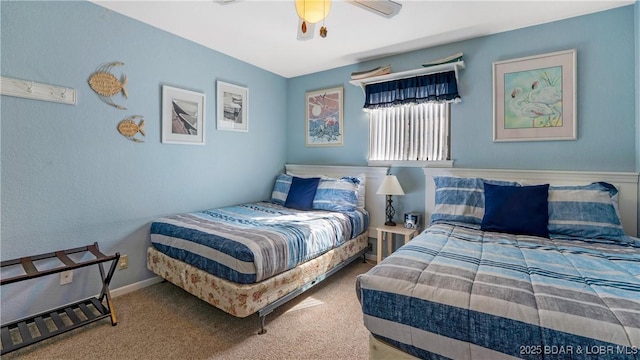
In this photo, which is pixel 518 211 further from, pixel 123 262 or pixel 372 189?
pixel 123 262

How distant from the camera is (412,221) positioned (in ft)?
9.77

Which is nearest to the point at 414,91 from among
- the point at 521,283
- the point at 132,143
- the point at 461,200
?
the point at 461,200

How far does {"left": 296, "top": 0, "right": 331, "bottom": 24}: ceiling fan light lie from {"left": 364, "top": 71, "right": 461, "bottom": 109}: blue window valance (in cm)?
172

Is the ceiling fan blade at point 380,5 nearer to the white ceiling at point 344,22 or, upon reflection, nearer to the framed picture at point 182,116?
the white ceiling at point 344,22

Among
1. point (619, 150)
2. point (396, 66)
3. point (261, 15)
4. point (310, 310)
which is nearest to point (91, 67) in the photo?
point (261, 15)

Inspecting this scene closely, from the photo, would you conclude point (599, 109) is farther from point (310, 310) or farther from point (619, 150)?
point (310, 310)

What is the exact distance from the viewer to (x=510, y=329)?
1087 millimetres

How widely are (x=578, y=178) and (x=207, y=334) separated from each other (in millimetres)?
3234

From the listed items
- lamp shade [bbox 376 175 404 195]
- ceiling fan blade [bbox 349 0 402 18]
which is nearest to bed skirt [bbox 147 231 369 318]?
lamp shade [bbox 376 175 404 195]

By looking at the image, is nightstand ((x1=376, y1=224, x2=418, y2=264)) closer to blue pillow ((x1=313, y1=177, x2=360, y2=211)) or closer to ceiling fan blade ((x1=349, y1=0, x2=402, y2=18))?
blue pillow ((x1=313, y1=177, x2=360, y2=211))

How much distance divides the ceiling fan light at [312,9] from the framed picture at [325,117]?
2082mm

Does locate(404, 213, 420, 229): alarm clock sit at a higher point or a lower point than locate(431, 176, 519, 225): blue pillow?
lower

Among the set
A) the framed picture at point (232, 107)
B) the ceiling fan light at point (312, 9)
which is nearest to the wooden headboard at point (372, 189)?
the framed picture at point (232, 107)

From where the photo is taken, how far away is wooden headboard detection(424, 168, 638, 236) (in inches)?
87.9
